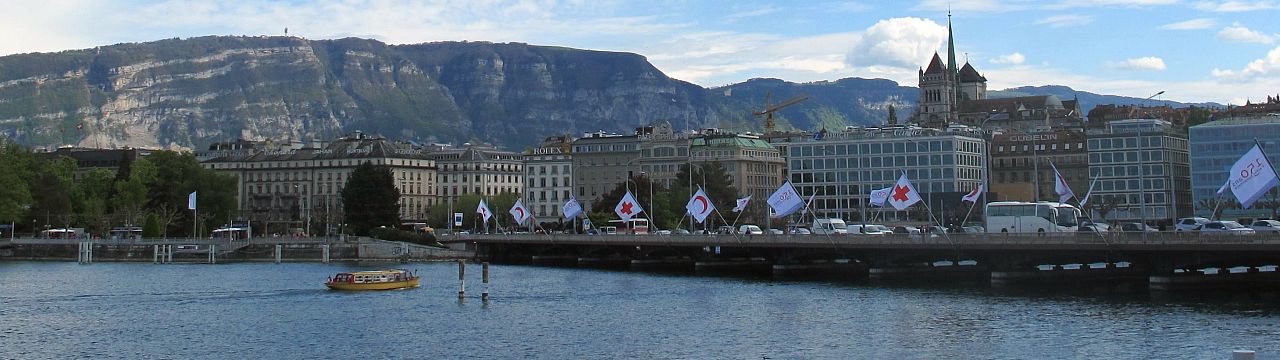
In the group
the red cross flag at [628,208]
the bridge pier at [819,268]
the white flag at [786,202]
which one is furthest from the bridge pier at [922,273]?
the red cross flag at [628,208]

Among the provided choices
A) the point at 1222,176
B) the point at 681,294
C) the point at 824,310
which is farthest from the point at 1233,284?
the point at 1222,176

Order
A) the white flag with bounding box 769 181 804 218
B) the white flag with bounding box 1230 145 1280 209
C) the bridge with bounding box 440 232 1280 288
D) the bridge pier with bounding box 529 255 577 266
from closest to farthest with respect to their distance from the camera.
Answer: the white flag with bounding box 1230 145 1280 209
the bridge with bounding box 440 232 1280 288
the white flag with bounding box 769 181 804 218
the bridge pier with bounding box 529 255 577 266

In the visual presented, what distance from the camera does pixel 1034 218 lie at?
9812cm

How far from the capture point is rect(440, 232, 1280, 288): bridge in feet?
251

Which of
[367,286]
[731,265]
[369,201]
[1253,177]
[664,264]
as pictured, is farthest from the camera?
[369,201]

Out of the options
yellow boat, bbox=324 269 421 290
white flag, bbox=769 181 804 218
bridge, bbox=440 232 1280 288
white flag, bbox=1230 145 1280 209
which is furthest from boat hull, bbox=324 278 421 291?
white flag, bbox=1230 145 1280 209

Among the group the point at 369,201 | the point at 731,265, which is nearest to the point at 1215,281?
the point at 731,265

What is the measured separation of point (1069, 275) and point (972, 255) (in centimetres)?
725

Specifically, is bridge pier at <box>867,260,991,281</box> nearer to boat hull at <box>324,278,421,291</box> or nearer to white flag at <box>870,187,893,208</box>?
white flag at <box>870,187,893,208</box>

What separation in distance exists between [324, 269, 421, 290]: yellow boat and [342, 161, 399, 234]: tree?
67.9 m

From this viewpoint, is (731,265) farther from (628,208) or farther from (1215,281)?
(1215,281)

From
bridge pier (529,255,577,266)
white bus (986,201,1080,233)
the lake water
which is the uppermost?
white bus (986,201,1080,233)

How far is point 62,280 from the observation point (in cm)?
11000

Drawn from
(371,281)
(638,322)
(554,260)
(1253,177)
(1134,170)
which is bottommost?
(638,322)
